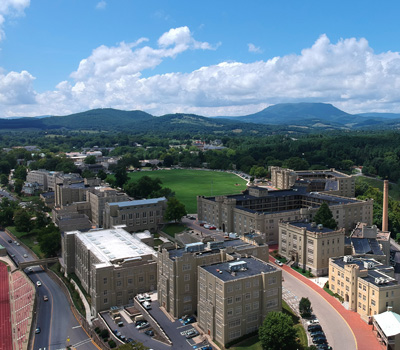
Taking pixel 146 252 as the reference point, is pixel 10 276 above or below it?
below

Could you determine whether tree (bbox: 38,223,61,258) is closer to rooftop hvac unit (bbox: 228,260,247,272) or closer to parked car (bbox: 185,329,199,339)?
parked car (bbox: 185,329,199,339)

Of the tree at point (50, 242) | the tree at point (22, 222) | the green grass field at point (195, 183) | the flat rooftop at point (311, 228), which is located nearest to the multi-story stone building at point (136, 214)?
the tree at point (50, 242)

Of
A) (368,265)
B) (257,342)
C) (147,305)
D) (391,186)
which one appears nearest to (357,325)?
(368,265)

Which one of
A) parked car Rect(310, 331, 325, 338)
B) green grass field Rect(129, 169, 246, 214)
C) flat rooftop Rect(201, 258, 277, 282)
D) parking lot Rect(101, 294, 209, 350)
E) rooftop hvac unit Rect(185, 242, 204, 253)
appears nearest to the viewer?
parking lot Rect(101, 294, 209, 350)

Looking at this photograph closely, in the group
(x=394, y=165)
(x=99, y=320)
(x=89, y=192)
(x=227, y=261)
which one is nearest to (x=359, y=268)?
(x=227, y=261)

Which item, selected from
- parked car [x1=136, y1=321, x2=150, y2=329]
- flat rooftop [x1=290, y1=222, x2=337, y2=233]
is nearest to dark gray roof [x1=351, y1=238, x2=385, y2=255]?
flat rooftop [x1=290, y1=222, x2=337, y2=233]

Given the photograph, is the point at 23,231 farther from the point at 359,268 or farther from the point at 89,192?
the point at 359,268
